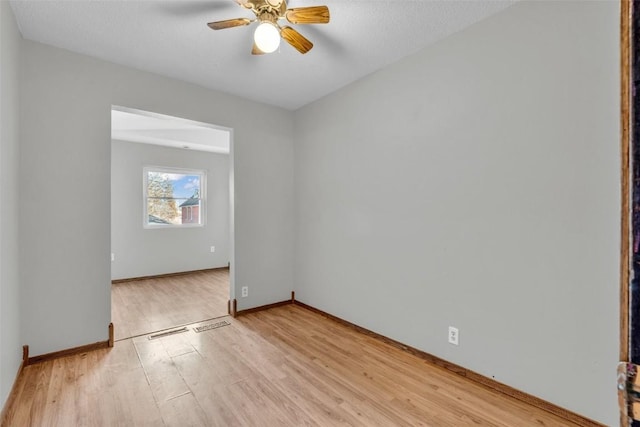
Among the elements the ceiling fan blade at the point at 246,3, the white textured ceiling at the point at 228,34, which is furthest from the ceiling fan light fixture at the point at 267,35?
the white textured ceiling at the point at 228,34

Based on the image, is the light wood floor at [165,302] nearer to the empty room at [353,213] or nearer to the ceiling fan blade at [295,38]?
the empty room at [353,213]

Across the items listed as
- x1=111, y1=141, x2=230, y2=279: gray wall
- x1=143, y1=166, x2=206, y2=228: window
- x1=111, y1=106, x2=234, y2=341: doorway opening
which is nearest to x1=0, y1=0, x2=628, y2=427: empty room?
x1=111, y1=106, x2=234, y2=341: doorway opening

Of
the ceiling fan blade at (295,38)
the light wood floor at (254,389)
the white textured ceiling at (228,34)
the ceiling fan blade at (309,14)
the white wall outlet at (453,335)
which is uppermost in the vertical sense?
the white textured ceiling at (228,34)

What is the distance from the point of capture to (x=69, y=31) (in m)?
2.22

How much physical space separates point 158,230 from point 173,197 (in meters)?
0.67

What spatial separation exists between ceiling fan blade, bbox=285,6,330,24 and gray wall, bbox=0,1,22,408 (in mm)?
1690

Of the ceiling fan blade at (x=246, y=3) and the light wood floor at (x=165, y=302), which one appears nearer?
the ceiling fan blade at (x=246, y=3)

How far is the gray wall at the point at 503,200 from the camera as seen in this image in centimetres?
165

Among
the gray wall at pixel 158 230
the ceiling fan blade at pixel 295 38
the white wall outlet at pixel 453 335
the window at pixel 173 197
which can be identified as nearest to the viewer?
the ceiling fan blade at pixel 295 38

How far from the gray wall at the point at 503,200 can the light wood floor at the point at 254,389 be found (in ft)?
1.01

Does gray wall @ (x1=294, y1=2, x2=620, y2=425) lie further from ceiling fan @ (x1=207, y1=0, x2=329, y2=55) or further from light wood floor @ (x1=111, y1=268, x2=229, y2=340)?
light wood floor @ (x1=111, y1=268, x2=229, y2=340)

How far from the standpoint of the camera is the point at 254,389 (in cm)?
202

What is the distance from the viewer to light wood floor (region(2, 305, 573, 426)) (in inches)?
68.8

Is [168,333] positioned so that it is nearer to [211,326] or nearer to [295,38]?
[211,326]
